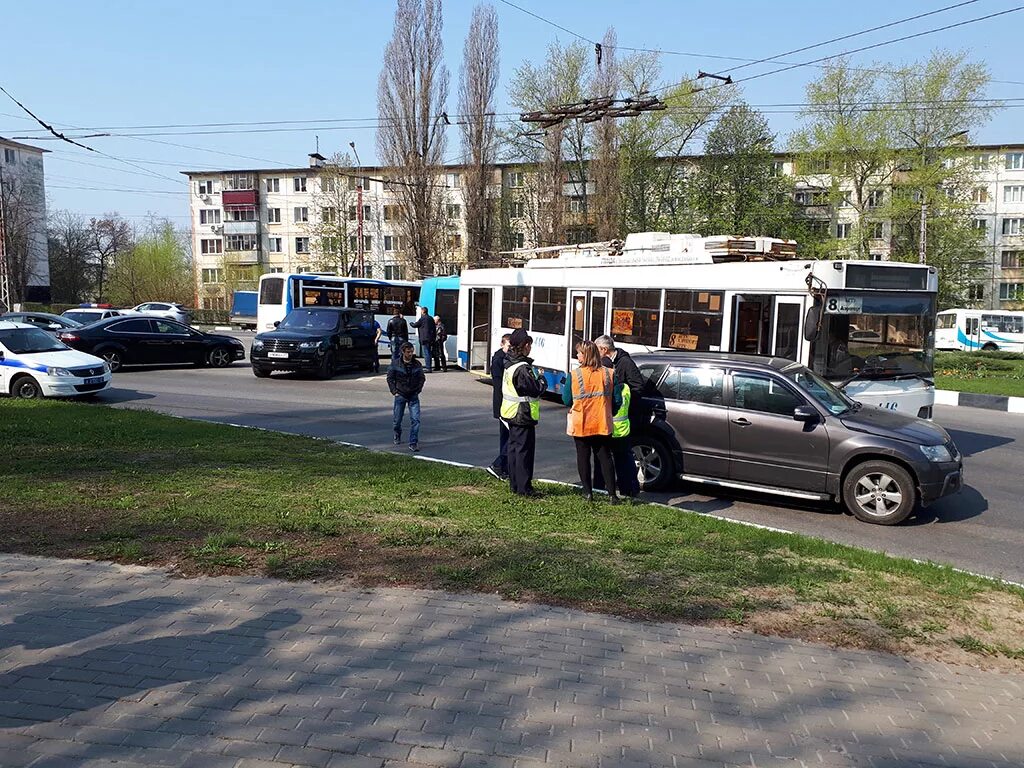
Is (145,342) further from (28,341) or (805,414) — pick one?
(805,414)

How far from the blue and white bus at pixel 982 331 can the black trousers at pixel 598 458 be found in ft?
133

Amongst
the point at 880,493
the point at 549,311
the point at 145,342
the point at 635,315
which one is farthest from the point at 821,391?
the point at 145,342

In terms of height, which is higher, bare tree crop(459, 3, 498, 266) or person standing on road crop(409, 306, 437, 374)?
A: bare tree crop(459, 3, 498, 266)

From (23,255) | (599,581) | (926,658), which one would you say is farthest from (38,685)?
(23,255)

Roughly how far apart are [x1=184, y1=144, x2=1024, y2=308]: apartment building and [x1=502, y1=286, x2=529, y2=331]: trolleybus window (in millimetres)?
21692

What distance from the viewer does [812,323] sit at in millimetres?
10922

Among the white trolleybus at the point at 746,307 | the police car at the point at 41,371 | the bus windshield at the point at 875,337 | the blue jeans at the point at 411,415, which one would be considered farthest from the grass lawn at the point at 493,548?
the police car at the point at 41,371

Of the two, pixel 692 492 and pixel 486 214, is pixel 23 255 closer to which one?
pixel 486 214

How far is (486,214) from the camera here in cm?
4572

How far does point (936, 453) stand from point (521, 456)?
165 inches

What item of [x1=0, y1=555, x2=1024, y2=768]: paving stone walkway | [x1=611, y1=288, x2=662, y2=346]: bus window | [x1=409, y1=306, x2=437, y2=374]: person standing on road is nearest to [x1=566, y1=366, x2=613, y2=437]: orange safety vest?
[x1=0, y1=555, x2=1024, y2=768]: paving stone walkway

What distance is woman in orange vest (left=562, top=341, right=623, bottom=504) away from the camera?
8.12 m

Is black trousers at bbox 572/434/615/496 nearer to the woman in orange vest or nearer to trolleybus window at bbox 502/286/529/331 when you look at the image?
the woman in orange vest

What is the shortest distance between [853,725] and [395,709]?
217 centimetres
